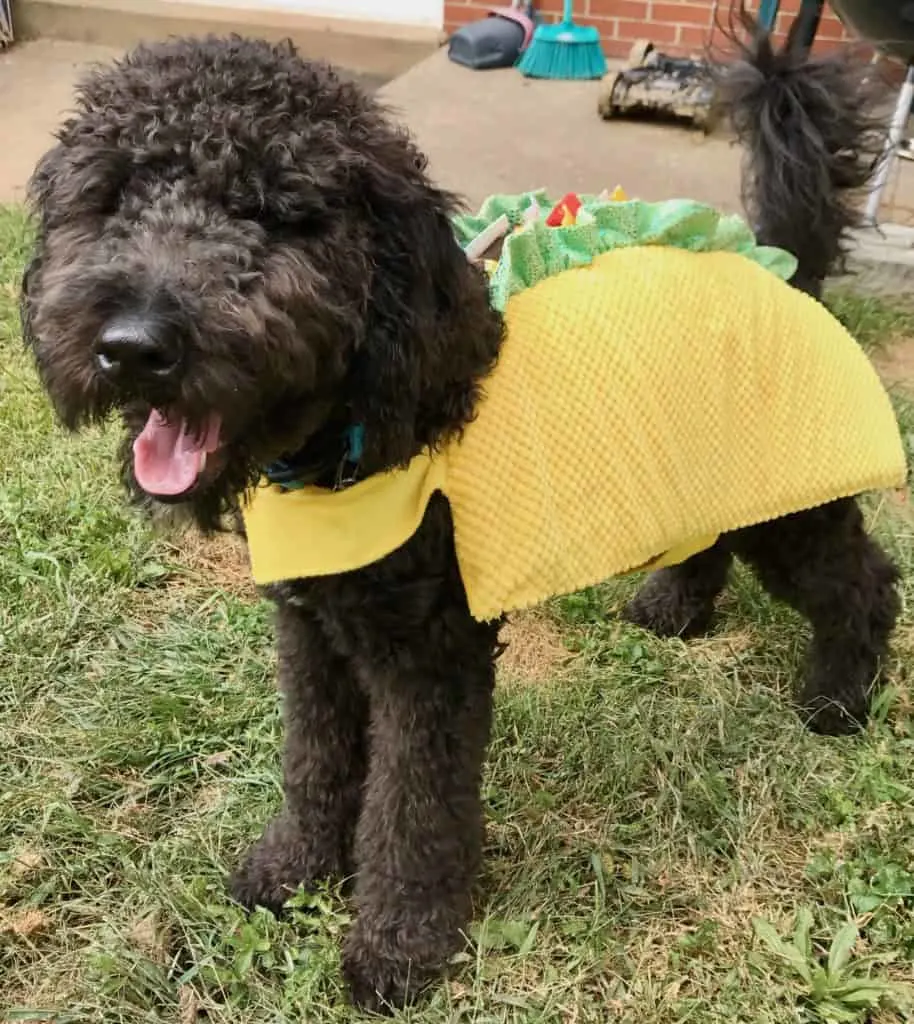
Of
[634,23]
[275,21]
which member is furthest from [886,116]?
[275,21]

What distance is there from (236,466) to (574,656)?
1.52 meters

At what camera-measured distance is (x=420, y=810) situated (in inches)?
80.8

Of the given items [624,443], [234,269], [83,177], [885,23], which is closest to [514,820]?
[624,443]

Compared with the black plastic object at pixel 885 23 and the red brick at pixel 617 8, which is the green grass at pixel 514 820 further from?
the red brick at pixel 617 8

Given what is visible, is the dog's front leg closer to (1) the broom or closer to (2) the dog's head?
(2) the dog's head

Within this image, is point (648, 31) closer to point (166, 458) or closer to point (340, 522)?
point (340, 522)

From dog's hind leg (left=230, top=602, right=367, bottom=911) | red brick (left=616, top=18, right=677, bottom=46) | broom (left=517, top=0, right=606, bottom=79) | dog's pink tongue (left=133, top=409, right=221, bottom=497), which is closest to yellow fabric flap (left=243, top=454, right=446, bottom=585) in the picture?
dog's pink tongue (left=133, top=409, right=221, bottom=497)

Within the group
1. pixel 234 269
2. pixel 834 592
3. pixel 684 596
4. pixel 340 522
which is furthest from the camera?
pixel 684 596

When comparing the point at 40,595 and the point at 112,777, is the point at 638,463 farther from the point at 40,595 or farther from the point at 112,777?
the point at 40,595

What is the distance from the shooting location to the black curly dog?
1457 mm

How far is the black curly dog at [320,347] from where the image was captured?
1457 millimetres

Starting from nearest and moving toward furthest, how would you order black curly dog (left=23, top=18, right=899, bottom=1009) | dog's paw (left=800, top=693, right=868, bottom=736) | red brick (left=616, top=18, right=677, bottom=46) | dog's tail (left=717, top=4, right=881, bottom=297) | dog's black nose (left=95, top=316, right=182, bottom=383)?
dog's black nose (left=95, top=316, right=182, bottom=383), black curly dog (left=23, top=18, right=899, bottom=1009), dog's tail (left=717, top=4, right=881, bottom=297), dog's paw (left=800, top=693, right=868, bottom=736), red brick (left=616, top=18, right=677, bottom=46)

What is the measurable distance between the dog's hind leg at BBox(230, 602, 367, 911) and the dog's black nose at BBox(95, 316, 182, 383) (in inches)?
34.2

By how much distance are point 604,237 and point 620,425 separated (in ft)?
1.48
